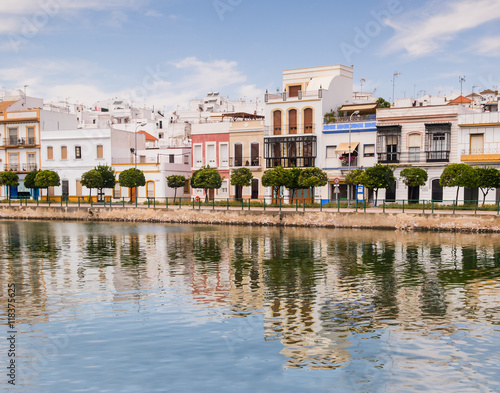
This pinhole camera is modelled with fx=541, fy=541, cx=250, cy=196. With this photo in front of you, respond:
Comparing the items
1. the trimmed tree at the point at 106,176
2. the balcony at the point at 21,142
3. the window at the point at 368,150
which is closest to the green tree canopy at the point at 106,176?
the trimmed tree at the point at 106,176

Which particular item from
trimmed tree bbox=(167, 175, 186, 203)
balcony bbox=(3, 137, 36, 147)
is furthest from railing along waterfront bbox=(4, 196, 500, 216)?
balcony bbox=(3, 137, 36, 147)

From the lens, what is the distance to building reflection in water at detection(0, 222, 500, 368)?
14195mm

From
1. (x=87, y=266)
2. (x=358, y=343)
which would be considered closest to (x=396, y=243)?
(x=87, y=266)

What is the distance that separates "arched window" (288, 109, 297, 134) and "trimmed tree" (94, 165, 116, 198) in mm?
19613

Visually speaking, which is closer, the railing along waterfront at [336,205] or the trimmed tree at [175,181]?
the railing along waterfront at [336,205]

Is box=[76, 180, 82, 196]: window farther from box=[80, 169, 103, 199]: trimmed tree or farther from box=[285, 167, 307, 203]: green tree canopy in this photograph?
box=[285, 167, 307, 203]: green tree canopy

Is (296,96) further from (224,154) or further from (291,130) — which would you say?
(224,154)

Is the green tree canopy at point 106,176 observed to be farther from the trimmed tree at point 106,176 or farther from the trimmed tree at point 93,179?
the trimmed tree at point 93,179

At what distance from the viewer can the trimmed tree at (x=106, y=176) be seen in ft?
188

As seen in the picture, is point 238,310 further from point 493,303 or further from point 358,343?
point 493,303

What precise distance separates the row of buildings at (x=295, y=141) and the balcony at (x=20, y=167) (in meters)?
0.13

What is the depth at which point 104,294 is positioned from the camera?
17.9m

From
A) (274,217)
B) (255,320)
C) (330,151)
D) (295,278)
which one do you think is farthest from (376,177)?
(255,320)

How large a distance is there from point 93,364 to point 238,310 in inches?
205
